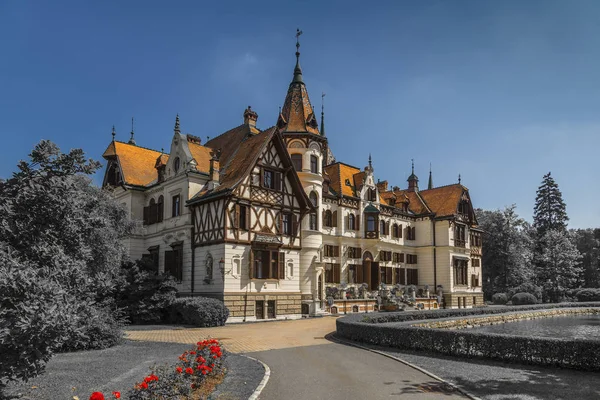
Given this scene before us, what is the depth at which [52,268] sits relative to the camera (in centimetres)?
1059

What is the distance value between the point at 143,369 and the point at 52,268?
Result: 4.07 m

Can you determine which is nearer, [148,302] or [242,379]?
[242,379]

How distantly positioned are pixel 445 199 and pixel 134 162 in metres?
30.9

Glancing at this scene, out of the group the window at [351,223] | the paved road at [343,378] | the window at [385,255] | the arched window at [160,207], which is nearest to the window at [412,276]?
the window at [385,255]

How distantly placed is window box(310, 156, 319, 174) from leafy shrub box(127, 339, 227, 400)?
24630 millimetres

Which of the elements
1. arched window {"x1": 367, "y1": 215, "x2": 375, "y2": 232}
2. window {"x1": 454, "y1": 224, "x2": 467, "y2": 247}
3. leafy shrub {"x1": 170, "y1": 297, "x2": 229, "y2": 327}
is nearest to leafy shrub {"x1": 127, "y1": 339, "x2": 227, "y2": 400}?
leafy shrub {"x1": 170, "y1": 297, "x2": 229, "y2": 327}

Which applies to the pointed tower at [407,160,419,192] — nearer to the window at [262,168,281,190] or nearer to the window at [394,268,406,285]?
the window at [394,268,406,285]

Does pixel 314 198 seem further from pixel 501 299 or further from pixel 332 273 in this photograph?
pixel 501 299

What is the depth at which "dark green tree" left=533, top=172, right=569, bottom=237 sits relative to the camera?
75.1m

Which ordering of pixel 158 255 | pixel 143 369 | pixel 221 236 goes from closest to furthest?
pixel 143 369, pixel 221 236, pixel 158 255

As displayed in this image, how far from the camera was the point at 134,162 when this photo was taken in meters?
38.1

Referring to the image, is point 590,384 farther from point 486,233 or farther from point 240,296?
point 486,233

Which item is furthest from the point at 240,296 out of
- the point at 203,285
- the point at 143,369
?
the point at 143,369

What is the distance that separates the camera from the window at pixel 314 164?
3659 cm
